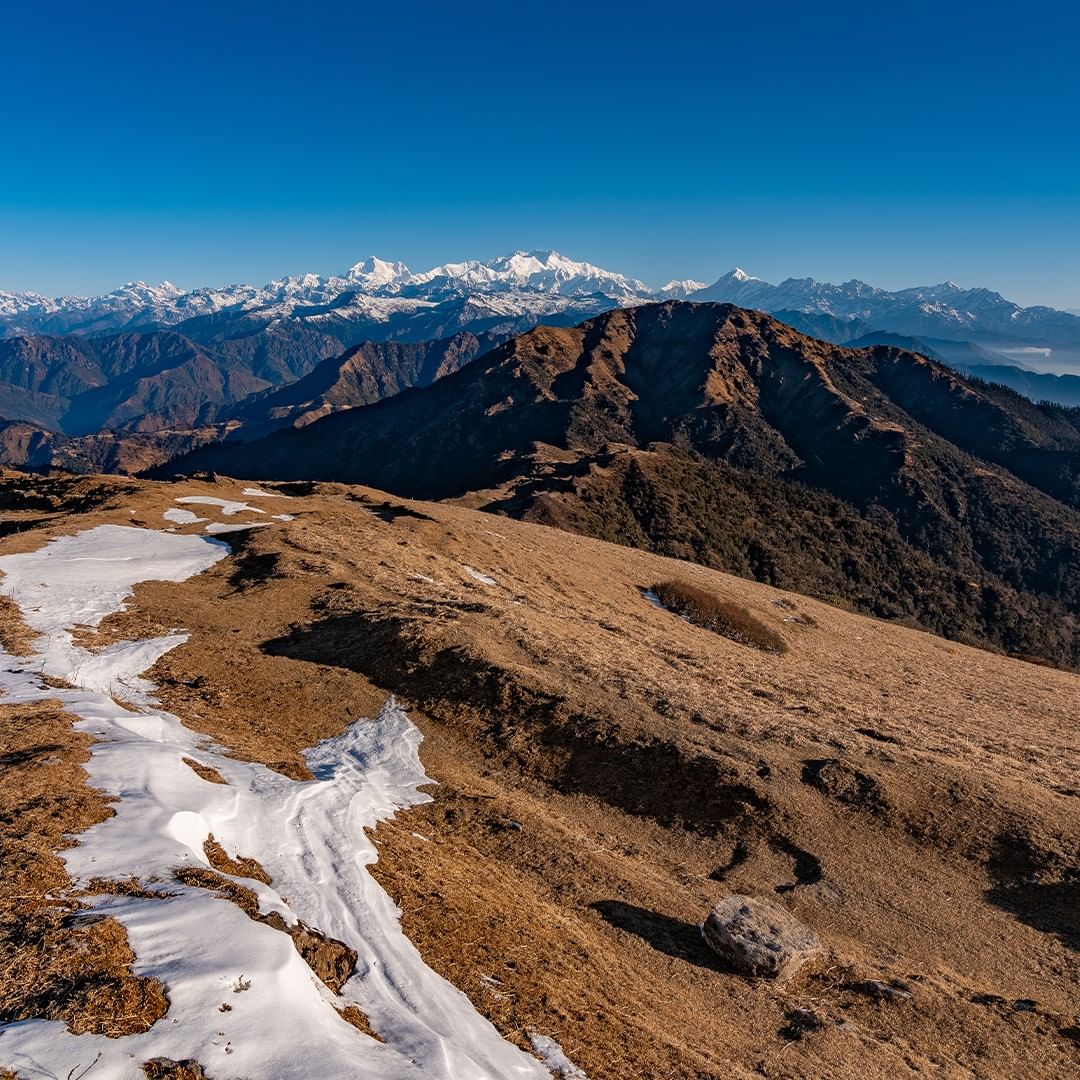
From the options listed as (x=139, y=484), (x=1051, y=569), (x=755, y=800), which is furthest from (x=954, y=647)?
(x=1051, y=569)

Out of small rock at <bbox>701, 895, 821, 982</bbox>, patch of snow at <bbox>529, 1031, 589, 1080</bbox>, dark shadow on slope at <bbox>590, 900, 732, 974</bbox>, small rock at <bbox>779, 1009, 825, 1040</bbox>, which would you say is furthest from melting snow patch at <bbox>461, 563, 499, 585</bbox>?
patch of snow at <bbox>529, 1031, 589, 1080</bbox>

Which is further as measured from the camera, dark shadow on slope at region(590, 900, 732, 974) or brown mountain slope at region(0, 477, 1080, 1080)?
dark shadow on slope at region(590, 900, 732, 974)

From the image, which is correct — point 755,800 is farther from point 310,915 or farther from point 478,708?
point 310,915

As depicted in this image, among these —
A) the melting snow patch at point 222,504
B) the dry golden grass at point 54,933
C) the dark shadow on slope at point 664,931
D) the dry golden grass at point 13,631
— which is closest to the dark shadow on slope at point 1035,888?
the dark shadow on slope at point 664,931

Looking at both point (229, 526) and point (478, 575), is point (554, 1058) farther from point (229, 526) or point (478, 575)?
point (229, 526)

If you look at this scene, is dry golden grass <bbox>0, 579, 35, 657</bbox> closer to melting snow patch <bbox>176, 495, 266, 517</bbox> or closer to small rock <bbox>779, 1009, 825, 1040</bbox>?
melting snow patch <bbox>176, 495, 266, 517</bbox>

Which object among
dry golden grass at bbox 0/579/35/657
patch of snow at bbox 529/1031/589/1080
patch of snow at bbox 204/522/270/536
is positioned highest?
patch of snow at bbox 204/522/270/536
